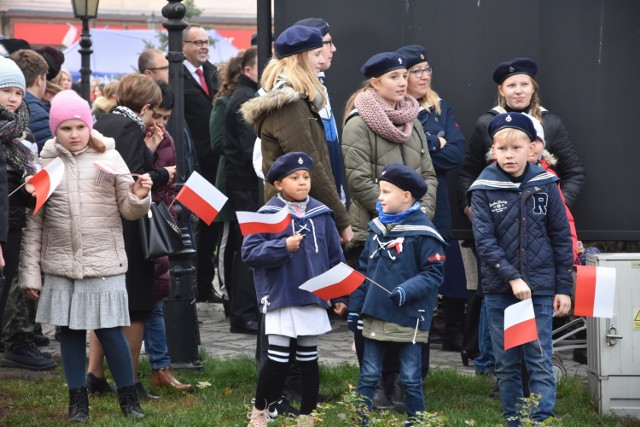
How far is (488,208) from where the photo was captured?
699 centimetres

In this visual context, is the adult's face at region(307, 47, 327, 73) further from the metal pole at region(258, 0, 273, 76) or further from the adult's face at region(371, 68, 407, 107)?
the metal pole at region(258, 0, 273, 76)

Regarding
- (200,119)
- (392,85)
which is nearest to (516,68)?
(392,85)

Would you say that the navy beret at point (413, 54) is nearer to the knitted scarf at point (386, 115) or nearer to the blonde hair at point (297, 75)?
the knitted scarf at point (386, 115)

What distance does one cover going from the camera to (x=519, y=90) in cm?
869

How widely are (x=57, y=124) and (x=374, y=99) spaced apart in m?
2.04

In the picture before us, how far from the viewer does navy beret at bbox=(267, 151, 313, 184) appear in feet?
22.4

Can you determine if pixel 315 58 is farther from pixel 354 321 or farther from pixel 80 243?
pixel 80 243

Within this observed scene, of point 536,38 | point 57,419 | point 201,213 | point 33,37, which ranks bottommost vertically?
point 57,419

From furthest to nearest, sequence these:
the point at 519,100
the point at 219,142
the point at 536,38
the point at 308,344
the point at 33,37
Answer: the point at 33,37 < the point at 219,142 < the point at 536,38 < the point at 519,100 < the point at 308,344

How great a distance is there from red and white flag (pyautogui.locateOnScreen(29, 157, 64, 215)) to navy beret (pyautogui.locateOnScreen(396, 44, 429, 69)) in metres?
2.79

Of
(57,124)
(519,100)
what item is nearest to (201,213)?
(57,124)

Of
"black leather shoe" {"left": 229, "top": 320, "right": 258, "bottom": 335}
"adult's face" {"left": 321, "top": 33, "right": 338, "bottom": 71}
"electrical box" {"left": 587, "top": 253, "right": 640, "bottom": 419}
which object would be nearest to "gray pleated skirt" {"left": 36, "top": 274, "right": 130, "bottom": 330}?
"adult's face" {"left": 321, "top": 33, "right": 338, "bottom": 71}

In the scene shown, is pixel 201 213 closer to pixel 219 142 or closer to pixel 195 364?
pixel 195 364

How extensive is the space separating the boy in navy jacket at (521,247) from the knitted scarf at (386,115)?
925 millimetres
